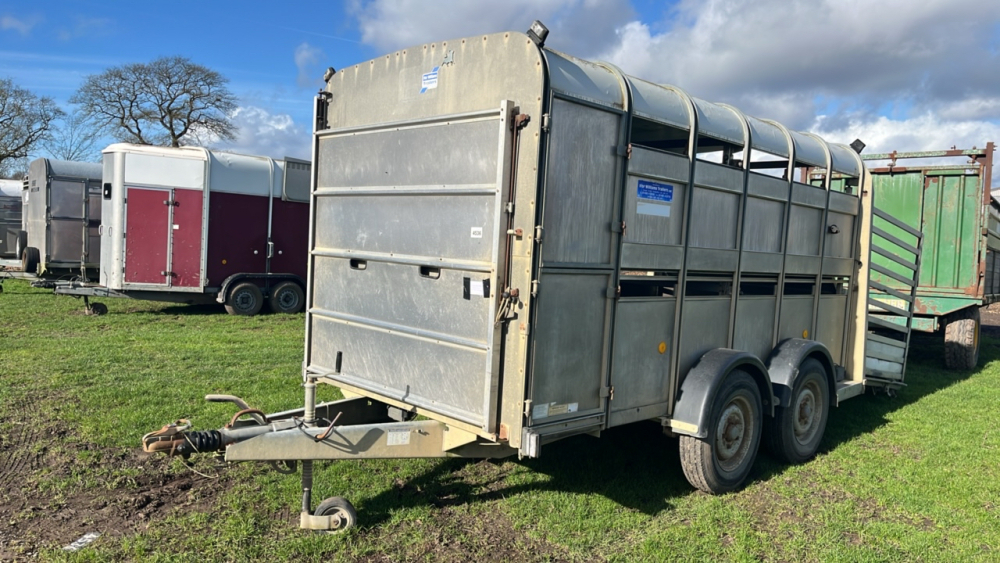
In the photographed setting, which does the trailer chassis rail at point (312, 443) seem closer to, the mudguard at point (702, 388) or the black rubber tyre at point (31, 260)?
the mudguard at point (702, 388)

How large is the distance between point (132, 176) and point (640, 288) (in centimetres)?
1029

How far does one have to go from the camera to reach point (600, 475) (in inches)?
201

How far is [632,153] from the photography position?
4.18m

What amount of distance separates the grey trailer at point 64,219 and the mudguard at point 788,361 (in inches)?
507

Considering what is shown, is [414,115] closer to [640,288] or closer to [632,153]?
[632,153]

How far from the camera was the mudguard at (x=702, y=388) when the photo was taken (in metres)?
4.53

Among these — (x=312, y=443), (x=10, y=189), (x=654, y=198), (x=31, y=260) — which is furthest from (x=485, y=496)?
(x=10, y=189)

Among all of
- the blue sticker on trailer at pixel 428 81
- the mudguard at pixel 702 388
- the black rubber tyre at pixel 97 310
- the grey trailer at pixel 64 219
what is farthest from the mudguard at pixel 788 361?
the grey trailer at pixel 64 219

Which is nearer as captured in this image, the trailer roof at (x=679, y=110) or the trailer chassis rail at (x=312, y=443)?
the trailer chassis rail at (x=312, y=443)

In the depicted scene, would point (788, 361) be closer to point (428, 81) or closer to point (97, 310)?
point (428, 81)

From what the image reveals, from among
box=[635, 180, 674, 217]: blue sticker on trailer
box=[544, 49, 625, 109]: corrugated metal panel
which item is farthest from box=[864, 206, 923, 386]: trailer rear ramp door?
box=[544, 49, 625, 109]: corrugated metal panel

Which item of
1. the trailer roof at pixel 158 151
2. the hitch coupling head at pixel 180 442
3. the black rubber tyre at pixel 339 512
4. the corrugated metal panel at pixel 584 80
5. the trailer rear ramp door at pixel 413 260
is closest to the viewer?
the hitch coupling head at pixel 180 442

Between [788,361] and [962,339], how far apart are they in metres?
5.62

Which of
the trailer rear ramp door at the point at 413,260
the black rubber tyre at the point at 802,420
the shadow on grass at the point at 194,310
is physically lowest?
the shadow on grass at the point at 194,310
